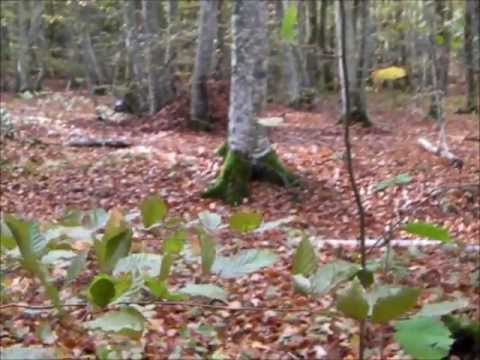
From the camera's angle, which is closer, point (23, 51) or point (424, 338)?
point (424, 338)

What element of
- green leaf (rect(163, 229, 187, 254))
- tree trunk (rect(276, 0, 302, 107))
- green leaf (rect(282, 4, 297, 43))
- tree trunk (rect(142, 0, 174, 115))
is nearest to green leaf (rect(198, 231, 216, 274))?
green leaf (rect(163, 229, 187, 254))

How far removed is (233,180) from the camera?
9.27 m

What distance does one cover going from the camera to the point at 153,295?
1.14m

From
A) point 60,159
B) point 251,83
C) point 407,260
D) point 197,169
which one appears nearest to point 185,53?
point 60,159

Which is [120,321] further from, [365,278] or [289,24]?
[289,24]

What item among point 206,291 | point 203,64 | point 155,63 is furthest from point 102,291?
point 155,63

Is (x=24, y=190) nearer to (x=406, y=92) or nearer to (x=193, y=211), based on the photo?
(x=193, y=211)

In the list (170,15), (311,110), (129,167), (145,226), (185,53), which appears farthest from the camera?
(311,110)

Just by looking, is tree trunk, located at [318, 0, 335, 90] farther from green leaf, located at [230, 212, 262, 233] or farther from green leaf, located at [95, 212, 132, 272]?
green leaf, located at [95, 212, 132, 272]

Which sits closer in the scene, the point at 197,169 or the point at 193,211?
the point at 193,211

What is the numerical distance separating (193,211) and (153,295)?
7.65 metres

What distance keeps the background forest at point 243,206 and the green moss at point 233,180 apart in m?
0.02

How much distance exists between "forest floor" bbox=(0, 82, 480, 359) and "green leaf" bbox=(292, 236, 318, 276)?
75 millimetres

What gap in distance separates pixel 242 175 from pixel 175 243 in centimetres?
802
